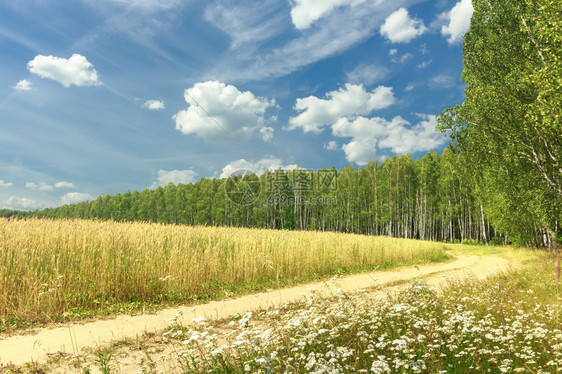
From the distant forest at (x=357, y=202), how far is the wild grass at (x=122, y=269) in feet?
112

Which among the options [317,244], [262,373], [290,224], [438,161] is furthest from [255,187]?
[262,373]

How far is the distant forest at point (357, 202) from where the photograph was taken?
43.0 m

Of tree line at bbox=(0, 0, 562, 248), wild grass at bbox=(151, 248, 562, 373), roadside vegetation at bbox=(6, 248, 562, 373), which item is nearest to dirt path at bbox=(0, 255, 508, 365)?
roadside vegetation at bbox=(6, 248, 562, 373)

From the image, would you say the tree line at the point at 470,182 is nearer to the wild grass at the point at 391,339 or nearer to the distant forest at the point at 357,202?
the distant forest at the point at 357,202

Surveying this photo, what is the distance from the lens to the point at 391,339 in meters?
4.33

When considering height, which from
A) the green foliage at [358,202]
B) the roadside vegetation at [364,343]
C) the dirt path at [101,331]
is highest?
the green foliage at [358,202]

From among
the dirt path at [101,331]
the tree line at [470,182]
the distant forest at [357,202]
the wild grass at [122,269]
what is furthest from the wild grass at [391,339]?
the distant forest at [357,202]

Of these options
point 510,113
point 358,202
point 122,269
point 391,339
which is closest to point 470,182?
point 510,113

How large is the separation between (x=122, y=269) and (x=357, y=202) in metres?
44.5

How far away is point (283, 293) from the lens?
9914 millimetres

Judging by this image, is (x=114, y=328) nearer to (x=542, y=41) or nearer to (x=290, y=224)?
(x=542, y=41)

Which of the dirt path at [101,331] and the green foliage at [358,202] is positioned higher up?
the green foliage at [358,202]

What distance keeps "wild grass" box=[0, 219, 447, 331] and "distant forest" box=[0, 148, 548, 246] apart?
1344 inches

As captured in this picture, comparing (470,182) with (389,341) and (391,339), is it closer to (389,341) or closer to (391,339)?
(391,339)
